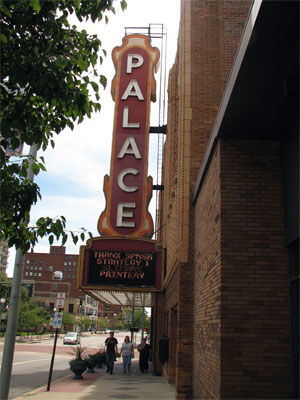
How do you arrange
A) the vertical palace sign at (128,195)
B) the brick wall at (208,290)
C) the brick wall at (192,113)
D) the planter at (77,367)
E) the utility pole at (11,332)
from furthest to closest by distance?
the planter at (77,367) < the vertical palace sign at (128,195) < the brick wall at (192,113) < the utility pole at (11,332) < the brick wall at (208,290)

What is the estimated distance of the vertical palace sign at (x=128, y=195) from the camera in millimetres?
14750

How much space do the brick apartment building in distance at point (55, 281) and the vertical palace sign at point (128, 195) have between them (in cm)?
9131

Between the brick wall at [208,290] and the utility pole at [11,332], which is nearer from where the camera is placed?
the brick wall at [208,290]

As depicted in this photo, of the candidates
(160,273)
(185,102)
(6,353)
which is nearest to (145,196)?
(160,273)

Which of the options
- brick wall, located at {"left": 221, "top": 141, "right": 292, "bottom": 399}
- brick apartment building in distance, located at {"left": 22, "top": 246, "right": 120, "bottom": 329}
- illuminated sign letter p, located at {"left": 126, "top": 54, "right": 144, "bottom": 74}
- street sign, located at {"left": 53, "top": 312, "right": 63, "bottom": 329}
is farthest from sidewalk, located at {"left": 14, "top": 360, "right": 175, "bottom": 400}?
brick apartment building in distance, located at {"left": 22, "top": 246, "right": 120, "bottom": 329}

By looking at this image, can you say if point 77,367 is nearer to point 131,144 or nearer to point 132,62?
point 131,144

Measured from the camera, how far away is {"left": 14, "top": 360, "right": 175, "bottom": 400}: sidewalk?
11.2m

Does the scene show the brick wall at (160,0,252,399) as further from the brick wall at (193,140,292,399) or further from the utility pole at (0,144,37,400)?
the utility pole at (0,144,37,400)

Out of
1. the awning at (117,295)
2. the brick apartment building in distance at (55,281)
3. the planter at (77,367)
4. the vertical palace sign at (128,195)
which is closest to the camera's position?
the vertical palace sign at (128,195)

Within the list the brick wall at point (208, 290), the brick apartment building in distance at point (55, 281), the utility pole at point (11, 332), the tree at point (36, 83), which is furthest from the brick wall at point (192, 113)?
the brick apartment building in distance at point (55, 281)

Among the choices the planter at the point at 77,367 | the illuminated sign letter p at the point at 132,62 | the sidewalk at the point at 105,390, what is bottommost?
the sidewalk at the point at 105,390

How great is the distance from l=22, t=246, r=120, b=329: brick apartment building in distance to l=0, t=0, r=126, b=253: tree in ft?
333

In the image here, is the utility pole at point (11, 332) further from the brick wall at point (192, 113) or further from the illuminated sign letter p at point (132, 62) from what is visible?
the illuminated sign letter p at point (132, 62)

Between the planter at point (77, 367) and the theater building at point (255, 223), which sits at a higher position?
the theater building at point (255, 223)
